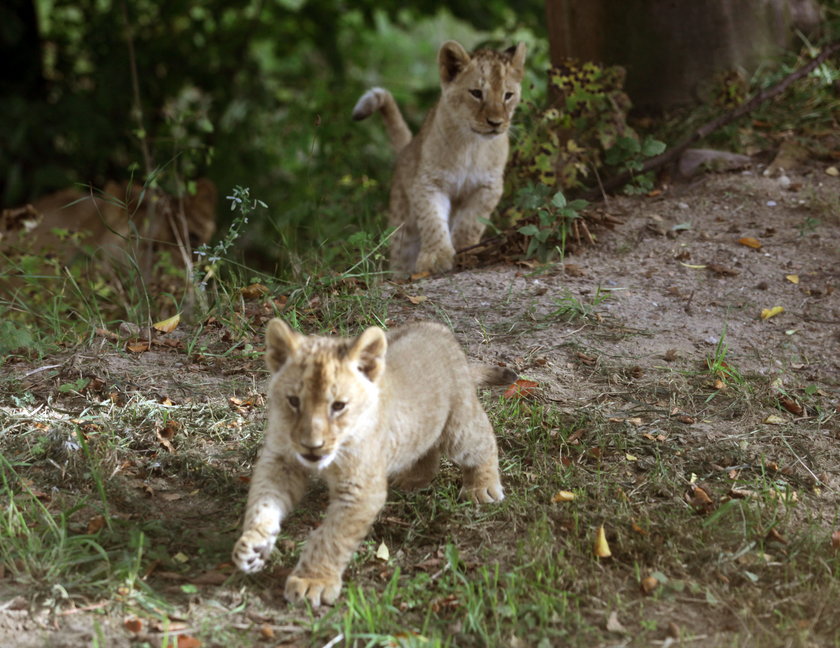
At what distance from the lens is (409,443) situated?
378cm

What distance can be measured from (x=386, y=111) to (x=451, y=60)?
1053 millimetres

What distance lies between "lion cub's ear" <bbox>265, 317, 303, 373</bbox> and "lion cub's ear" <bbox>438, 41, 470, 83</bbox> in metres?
3.42

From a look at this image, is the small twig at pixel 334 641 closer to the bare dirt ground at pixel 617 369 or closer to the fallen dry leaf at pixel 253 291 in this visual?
the bare dirt ground at pixel 617 369

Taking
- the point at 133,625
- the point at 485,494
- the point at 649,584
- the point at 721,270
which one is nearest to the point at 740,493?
the point at 649,584

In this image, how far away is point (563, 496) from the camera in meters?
4.06

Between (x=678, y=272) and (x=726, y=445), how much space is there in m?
1.70

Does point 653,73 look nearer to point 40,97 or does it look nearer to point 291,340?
point 291,340

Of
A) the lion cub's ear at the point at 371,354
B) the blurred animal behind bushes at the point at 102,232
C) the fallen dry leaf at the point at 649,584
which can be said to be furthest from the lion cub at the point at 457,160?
the fallen dry leaf at the point at 649,584

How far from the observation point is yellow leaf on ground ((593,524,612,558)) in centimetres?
371

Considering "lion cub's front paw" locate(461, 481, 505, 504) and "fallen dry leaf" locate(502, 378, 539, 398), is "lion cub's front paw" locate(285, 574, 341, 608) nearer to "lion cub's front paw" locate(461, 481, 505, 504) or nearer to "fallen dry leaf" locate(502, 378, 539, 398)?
"lion cub's front paw" locate(461, 481, 505, 504)

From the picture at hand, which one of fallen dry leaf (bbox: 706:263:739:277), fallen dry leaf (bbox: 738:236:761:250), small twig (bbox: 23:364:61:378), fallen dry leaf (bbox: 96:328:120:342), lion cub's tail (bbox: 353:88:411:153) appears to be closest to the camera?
small twig (bbox: 23:364:61:378)

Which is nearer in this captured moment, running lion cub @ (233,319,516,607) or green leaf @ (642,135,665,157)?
running lion cub @ (233,319,516,607)

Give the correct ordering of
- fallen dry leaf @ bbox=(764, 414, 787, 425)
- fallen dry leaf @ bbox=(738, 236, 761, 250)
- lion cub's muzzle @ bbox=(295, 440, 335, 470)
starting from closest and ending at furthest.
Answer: lion cub's muzzle @ bbox=(295, 440, 335, 470) < fallen dry leaf @ bbox=(764, 414, 787, 425) < fallen dry leaf @ bbox=(738, 236, 761, 250)

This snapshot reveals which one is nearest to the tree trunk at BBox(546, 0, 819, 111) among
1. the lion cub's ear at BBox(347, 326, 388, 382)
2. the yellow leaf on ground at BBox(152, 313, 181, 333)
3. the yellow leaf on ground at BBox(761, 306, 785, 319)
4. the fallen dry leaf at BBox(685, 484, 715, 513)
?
the yellow leaf on ground at BBox(761, 306, 785, 319)
